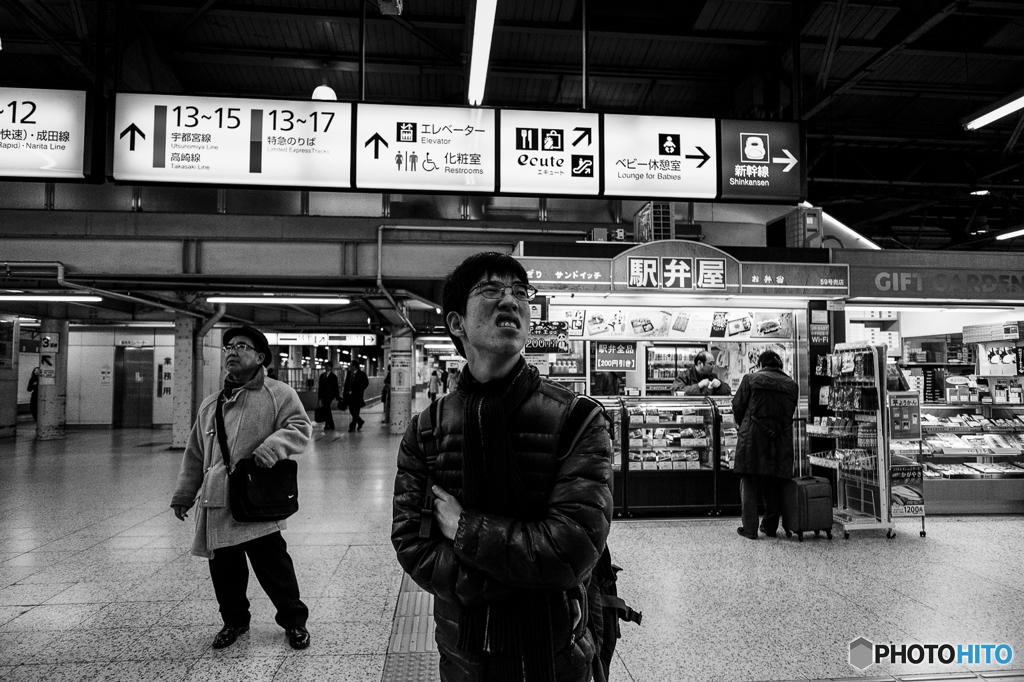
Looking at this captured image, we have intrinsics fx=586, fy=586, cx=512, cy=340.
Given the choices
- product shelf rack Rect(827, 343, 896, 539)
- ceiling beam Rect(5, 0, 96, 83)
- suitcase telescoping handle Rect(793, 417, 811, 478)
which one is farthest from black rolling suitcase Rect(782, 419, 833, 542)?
ceiling beam Rect(5, 0, 96, 83)

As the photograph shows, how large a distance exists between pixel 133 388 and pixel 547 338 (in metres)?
15.8

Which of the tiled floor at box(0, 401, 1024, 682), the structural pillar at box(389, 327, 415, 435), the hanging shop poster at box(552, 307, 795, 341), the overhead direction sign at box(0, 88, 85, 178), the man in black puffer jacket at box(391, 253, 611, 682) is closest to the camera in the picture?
the man in black puffer jacket at box(391, 253, 611, 682)

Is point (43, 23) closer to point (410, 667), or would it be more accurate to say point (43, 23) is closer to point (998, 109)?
point (410, 667)

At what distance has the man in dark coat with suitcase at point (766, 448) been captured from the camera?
568 centimetres

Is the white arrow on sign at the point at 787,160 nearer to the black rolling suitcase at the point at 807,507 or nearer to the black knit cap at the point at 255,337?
the black rolling suitcase at the point at 807,507

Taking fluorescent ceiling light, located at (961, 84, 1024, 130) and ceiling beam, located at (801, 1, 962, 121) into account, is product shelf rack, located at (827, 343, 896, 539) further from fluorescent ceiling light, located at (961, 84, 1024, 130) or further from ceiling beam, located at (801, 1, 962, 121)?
fluorescent ceiling light, located at (961, 84, 1024, 130)

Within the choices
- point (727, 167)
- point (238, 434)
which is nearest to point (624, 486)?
point (727, 167)

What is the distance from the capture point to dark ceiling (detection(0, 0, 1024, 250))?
22.3 ft

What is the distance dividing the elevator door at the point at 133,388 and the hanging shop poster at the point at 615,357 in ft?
49.5

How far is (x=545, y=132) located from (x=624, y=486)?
3840 millimetres

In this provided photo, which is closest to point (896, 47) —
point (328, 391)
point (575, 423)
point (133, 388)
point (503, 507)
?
point (575, 423)

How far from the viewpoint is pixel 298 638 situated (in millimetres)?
3295

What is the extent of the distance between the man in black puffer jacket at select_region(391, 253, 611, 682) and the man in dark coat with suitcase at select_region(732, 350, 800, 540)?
4761 millimetres

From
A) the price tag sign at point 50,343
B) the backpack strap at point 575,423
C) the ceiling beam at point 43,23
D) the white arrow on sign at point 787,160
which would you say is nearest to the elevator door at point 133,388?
the price tag sign at point 50,343
